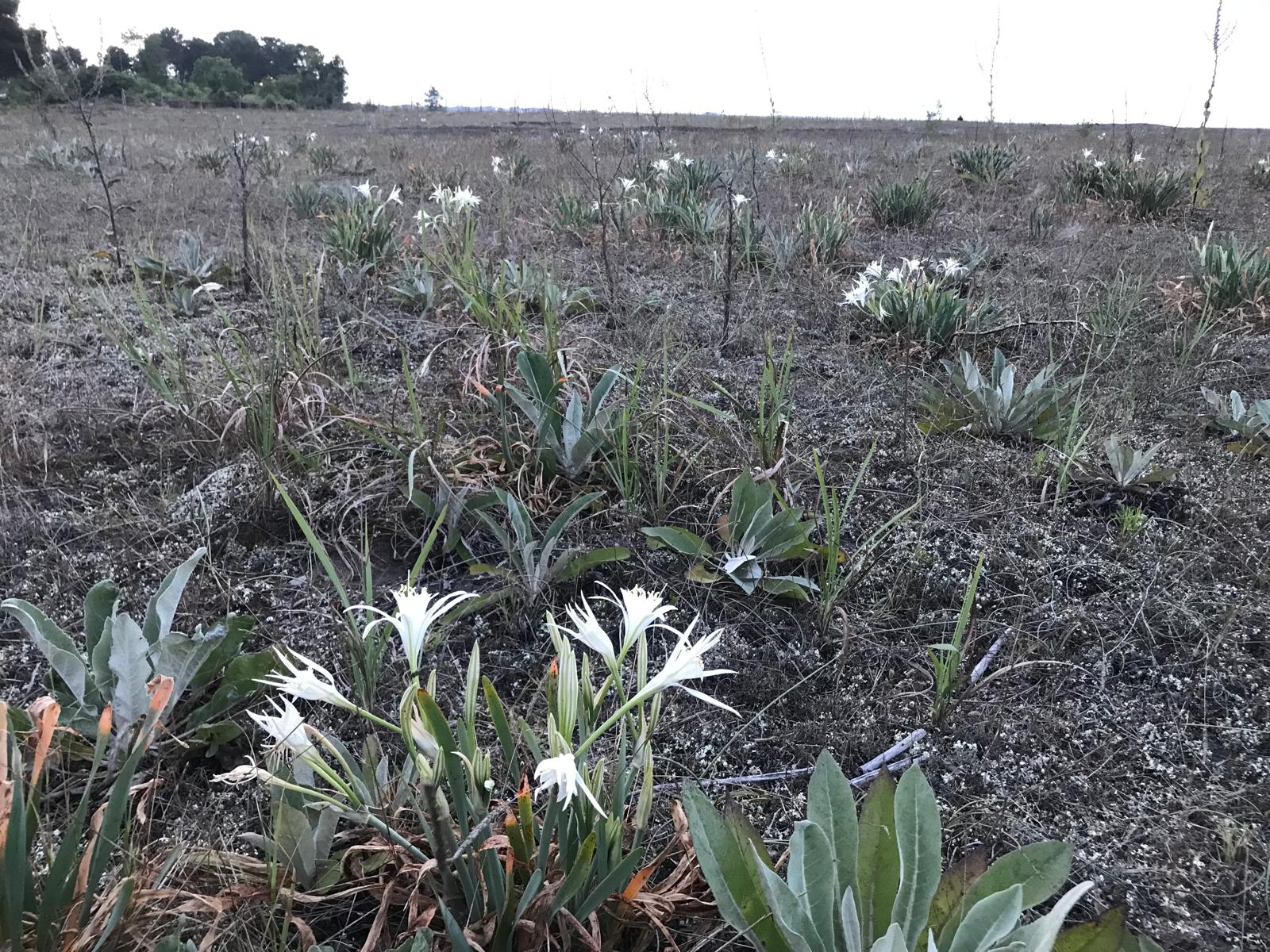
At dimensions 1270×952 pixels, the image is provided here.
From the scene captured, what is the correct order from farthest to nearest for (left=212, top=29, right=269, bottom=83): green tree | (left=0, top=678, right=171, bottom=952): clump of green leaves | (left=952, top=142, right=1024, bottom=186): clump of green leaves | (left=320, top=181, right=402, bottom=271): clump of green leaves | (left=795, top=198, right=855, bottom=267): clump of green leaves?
(left=212, top=29, right=269, bottom=83): green tree
(left=952, top=142, right=1024, bottom=186): clump of green leaves
(left=795, top=198, right=855, bottom=267): clump of green leaves
(left=320, top=181, right=402, bottom=271): clump of green leaves
(left=0, top=678, right=171, bottom=952): clump of green leaves

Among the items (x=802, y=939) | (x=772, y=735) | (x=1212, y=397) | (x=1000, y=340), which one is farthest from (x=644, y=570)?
(x=1000, y=340)

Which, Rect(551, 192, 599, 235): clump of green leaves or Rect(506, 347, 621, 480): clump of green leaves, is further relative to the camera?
Rect(551, 192, 599, 235): clump of green leaves

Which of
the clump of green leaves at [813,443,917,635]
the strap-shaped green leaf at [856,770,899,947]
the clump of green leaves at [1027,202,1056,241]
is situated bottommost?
the strap-shaped green leaf at [856,770,899,947]

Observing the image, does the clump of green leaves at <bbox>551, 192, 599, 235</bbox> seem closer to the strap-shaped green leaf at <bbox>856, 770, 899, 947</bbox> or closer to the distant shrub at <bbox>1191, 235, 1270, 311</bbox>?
the distant shrub at <bbox>1191, 235, 1270, 311</bbox>

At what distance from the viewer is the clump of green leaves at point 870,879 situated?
96 centimetres

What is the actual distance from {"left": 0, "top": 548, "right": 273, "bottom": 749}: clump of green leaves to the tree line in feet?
35.2

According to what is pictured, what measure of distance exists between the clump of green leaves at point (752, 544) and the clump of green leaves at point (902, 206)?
15.6 ft

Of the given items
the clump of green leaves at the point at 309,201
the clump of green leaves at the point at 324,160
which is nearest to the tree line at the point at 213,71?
the clump of green leaves at the point at 324,160

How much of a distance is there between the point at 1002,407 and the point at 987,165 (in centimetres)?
649

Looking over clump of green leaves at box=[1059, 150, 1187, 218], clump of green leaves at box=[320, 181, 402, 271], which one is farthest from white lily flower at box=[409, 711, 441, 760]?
clump of green leaves at box=[1059, 150, 1187, 218]

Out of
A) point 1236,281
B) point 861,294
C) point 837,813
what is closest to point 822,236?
point 861,294

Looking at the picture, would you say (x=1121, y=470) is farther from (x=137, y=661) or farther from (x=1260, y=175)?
(x=1260, y=175)

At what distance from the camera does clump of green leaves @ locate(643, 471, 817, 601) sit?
1.86 m

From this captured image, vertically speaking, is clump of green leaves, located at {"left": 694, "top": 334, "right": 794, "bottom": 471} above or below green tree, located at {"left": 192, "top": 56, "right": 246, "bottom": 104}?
below
